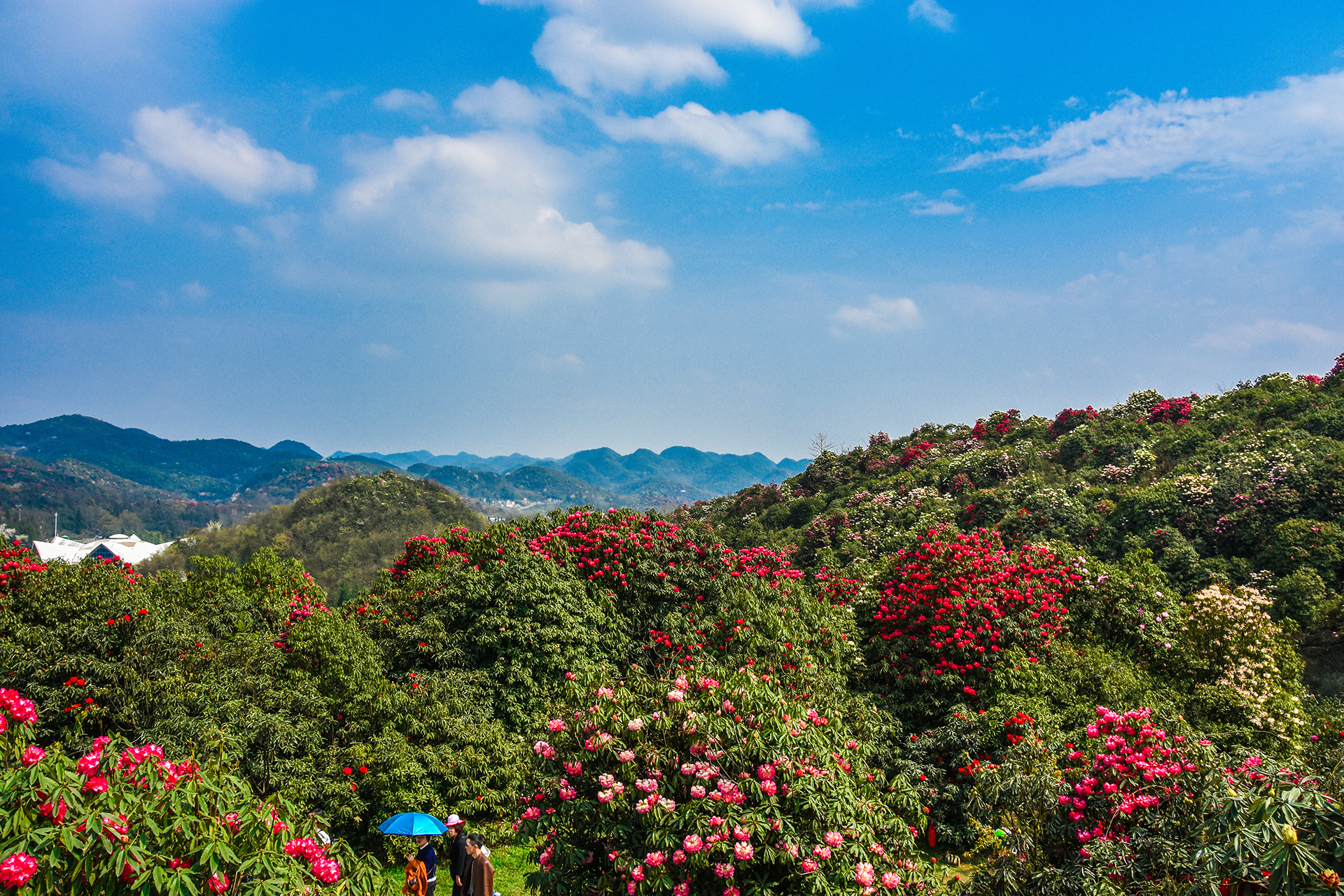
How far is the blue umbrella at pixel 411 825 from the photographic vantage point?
8031 millimetres

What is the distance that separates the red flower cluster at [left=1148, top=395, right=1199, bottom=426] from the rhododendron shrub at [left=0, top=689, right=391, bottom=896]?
35.5 meters

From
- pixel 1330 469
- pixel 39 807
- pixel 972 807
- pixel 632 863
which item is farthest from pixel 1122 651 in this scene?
pixel 39 807

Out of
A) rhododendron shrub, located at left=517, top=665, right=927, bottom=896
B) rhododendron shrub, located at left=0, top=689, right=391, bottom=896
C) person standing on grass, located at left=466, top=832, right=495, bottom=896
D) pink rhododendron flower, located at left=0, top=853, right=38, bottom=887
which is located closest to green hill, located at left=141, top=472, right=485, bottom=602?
person standing on grass, located at left=466, top=832, right=495, bottom=896

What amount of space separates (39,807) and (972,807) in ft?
30.6

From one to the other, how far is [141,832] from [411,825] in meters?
5.28

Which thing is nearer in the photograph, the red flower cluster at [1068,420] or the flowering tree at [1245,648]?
the flowering tree at [1245,648]

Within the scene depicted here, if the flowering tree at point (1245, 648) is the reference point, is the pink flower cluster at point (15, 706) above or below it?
above

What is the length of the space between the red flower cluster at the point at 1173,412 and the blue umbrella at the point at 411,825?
33.1 metres

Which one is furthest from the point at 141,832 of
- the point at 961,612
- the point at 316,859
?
the point at 961,612

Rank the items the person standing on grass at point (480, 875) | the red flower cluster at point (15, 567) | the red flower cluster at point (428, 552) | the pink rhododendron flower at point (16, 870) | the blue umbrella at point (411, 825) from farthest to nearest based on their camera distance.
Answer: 1. the red flower cluster at point (428, 552)
2. the red flower cluster at point (15, 567)
3. the blue umbrella at point (411, 825)
4. the person standing on grass at point (480, 875)
5. the pink rhododendron flower at point (16, 870)

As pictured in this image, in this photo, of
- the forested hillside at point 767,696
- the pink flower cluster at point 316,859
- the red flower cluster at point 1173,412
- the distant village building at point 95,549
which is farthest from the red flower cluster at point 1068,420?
the distant village building at point 95,549

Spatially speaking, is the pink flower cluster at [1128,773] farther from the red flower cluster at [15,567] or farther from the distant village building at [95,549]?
the distant village building at [95,549]

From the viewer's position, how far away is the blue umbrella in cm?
803

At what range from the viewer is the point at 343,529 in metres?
55.0
